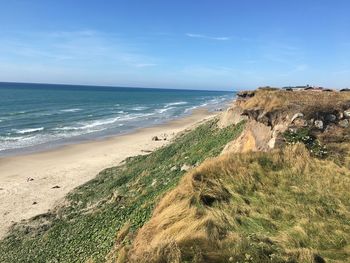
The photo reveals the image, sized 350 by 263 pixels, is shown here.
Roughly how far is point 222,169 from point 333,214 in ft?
10.5

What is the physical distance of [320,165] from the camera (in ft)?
39.7

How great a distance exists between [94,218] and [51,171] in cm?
1631

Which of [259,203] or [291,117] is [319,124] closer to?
[291,117]

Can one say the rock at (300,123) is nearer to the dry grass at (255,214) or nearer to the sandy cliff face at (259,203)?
the sandy cliff face at (259,203)

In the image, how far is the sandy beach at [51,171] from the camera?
72.8 ft

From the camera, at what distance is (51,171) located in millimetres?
30672

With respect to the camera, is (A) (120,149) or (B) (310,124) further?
(A) (120,149)

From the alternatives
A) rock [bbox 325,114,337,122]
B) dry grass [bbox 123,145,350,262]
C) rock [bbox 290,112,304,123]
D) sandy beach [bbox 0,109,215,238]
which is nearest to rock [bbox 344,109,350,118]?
rock [bbox 325,114,337,122]

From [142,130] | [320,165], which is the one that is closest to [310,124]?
[320,165]

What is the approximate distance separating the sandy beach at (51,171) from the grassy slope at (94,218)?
1799mm

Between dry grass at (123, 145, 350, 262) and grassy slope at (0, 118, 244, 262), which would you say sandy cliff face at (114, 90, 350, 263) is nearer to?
dry grass at (123, 145, 350, 262)

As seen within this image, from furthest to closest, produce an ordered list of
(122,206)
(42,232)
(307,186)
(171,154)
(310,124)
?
(171,154) < (42,232) < (122,206) < (310,124) < (307,186)

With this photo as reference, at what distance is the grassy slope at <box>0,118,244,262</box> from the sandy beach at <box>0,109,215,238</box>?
1.80m

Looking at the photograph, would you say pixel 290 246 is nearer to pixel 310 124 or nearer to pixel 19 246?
pixel 310 124
